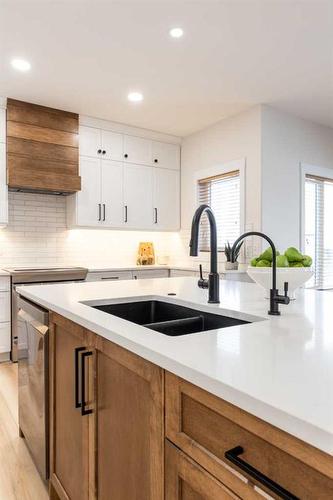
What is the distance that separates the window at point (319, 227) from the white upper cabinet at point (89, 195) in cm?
253

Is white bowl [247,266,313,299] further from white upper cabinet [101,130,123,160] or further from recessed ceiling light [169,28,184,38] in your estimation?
white upper cabinet [101,130,123,160]

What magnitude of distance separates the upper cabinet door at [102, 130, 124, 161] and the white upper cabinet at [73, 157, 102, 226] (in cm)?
18

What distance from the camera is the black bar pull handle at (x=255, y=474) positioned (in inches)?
21.3

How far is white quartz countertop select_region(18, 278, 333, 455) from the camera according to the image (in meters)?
0.54

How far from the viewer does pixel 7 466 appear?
6.14 feet

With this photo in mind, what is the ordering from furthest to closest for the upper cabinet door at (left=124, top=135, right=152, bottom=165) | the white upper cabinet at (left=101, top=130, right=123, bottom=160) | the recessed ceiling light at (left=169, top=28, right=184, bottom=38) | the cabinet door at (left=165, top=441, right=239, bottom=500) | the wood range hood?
A: the upper cabinet door at (left=124, top=135, right=152, bottom=165), the white upper cabinet at (left=101, top=130, right=123, bottom=160), the wood range hood, the recessed ceiling light at (left=169, top=28, right=184, bottom=38), the cabinet door at (left=165, top=441, right=239, bottom=500)

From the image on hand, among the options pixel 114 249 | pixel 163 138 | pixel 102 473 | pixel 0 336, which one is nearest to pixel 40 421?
pixel 102 473

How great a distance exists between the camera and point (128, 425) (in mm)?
988

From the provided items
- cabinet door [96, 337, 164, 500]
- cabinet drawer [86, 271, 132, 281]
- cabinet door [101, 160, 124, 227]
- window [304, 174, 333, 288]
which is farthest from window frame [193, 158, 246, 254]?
cabinet door [96, 337, 164, 500]

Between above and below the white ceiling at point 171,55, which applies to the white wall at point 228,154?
below

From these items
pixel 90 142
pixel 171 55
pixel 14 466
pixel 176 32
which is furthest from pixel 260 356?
pixel 90 142

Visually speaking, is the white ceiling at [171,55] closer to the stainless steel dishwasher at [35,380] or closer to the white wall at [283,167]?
the white wall at [283,167]

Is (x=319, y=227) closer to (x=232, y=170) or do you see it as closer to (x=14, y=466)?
(x=232, y=170)

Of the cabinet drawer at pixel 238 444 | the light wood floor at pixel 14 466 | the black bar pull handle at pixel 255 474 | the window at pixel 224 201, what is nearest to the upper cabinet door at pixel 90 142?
the window at pixel 224 201
